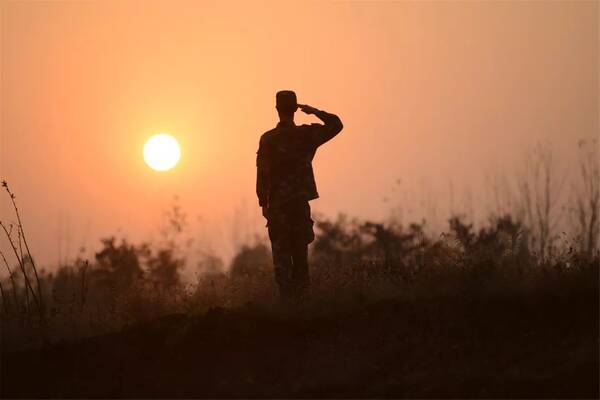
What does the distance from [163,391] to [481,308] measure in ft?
12.8

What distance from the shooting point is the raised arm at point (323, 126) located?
13.3 m

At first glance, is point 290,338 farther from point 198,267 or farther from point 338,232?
point 338,232

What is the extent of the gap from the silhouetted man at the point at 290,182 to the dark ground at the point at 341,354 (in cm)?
79

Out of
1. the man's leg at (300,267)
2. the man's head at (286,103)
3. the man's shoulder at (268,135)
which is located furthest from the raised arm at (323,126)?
the man's leg at (300,267)

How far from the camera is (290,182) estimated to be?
521 inches

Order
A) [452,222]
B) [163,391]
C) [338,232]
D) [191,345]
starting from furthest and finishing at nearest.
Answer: [338,232] < [452,222] < [191,345] < [163,391]

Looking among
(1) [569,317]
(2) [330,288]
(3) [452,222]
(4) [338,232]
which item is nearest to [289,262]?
(2) [330,288]

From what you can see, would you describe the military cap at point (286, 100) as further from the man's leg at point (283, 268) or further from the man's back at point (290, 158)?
the man's leg at point (283, 268)

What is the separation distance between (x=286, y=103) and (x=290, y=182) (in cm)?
103

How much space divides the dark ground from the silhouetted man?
0.79 meters

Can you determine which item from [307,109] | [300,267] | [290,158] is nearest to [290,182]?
[290,158]

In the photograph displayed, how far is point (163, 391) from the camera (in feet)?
37.0

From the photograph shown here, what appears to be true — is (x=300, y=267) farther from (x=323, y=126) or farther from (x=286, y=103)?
(x=286, y=103)

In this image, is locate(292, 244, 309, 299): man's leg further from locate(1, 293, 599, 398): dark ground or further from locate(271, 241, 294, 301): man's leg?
locate(1, 293, 599, 398): dark ground
